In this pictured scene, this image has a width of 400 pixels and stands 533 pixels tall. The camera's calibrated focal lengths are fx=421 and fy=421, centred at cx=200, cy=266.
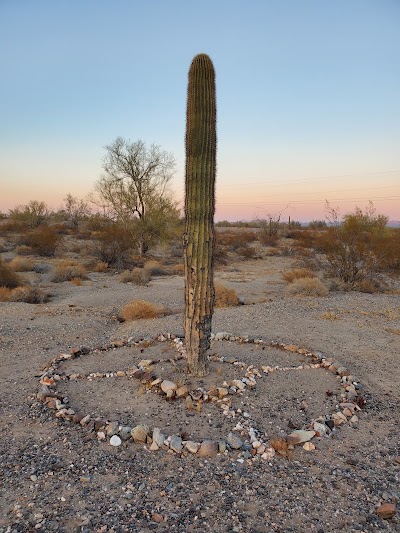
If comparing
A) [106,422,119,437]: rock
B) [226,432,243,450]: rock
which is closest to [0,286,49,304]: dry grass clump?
[106,422,119,437]: rock

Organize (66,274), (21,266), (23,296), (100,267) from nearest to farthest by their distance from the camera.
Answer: (23,296)
(66,274)
(21,266)
(100,267)

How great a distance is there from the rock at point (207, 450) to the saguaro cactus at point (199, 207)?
1611 mm

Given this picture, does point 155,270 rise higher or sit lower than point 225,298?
lower

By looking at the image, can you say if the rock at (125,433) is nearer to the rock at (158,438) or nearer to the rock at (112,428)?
the rock at (112,428)

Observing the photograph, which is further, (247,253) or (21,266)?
(247,253)

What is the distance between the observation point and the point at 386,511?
2988mm

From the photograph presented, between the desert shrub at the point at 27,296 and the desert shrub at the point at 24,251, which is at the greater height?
the desert shrub at the point at 24,251

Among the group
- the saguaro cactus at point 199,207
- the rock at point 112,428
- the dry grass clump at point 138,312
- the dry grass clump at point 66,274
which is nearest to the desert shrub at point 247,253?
the dry grass clump at point 66,274

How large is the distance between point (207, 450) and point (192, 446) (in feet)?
0.46

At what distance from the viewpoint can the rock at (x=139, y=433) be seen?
393cm

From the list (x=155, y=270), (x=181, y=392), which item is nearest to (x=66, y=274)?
(x=155, y=270)

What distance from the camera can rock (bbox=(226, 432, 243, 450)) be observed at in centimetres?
383

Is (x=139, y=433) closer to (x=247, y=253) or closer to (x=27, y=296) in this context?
(x=27, y=296)

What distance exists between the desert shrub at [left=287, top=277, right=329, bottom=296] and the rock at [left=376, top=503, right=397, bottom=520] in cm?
886
